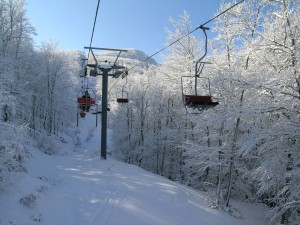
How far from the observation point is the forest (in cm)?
1145

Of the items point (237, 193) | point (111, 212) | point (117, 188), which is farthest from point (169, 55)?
point (111, 212)

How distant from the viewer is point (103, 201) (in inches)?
498

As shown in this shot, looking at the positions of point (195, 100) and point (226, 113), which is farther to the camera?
point (226, 113)

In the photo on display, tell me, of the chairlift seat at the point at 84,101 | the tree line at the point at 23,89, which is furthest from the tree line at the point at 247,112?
the tree line at the point at 23,89

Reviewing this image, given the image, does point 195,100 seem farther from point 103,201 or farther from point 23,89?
point 23,89

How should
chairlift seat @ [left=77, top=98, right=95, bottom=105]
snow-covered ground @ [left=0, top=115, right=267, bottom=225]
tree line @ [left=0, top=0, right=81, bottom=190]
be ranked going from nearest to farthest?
snow-covered ground @ [left=0, top=115, right=267, bottom=225] < tree line @ [left=0, top=0, right=81, bottom=190] < chairlift seat @ [left=77, top=98, right=95, bottom=105]

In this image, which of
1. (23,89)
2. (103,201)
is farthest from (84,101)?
(23,89)

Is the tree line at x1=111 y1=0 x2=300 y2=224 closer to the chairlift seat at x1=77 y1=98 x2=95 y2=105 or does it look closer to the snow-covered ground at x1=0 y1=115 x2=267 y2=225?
the snow-covered ground at x1=0 y1=115 x2=267 y2=225

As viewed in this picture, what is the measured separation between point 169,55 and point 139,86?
10.4 metres

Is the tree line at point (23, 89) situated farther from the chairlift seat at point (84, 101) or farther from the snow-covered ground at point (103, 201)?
the chairlift seat at point (84, 101)

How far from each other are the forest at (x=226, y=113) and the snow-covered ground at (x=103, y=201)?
906 mm

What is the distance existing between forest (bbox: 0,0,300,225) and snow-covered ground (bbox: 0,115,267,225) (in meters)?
0.91

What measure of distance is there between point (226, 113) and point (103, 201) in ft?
22.6

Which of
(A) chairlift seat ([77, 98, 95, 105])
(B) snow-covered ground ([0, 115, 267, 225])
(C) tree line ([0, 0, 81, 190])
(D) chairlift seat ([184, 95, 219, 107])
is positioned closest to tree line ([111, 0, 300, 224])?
(B) snow-covered ground ([0, 115, 267, 225])
